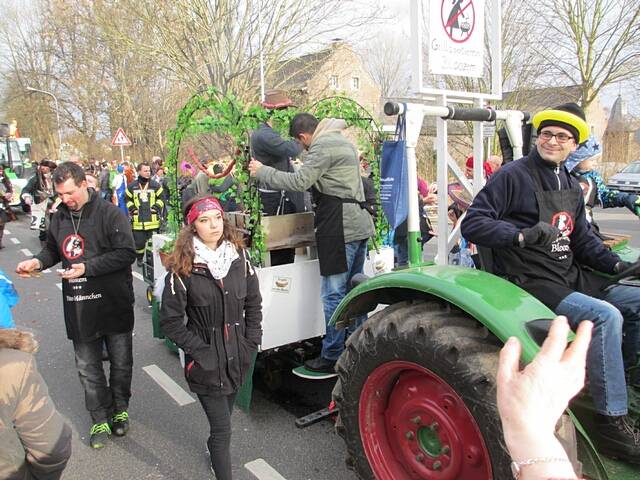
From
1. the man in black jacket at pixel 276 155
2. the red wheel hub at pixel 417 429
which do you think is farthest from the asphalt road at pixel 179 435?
the man in black jacket at pixel 276 155

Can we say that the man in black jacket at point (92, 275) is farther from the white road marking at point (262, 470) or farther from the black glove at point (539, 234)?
the black glove at point (539, 234)

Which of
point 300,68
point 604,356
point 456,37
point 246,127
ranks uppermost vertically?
point 300,68

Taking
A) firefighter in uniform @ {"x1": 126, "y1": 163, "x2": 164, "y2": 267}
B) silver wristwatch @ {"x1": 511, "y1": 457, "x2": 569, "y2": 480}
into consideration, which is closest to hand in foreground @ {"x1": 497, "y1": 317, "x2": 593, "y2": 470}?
silver wristwatch @ {"x1": 511, "y1": 457, "x2": 569, "y2": 480}

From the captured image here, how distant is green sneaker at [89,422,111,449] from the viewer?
3566 millimetres

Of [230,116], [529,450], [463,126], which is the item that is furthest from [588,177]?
[463,126]

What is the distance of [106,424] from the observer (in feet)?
12.1

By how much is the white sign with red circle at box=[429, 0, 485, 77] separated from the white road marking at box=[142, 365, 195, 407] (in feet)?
10.3

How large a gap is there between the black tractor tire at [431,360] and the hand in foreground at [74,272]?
1.88 metres

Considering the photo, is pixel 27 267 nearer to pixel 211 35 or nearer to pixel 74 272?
pixel 74 272

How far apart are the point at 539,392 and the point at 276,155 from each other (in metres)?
3.62

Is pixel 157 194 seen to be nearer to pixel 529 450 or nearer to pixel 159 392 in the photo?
pixel 159 392

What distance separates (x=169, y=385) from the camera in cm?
453

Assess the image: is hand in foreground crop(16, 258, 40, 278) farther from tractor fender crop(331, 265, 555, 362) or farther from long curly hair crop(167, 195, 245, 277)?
tractor fender crop(331, 265, 555, 362)

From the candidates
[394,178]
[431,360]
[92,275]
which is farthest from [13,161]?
[431,360]
